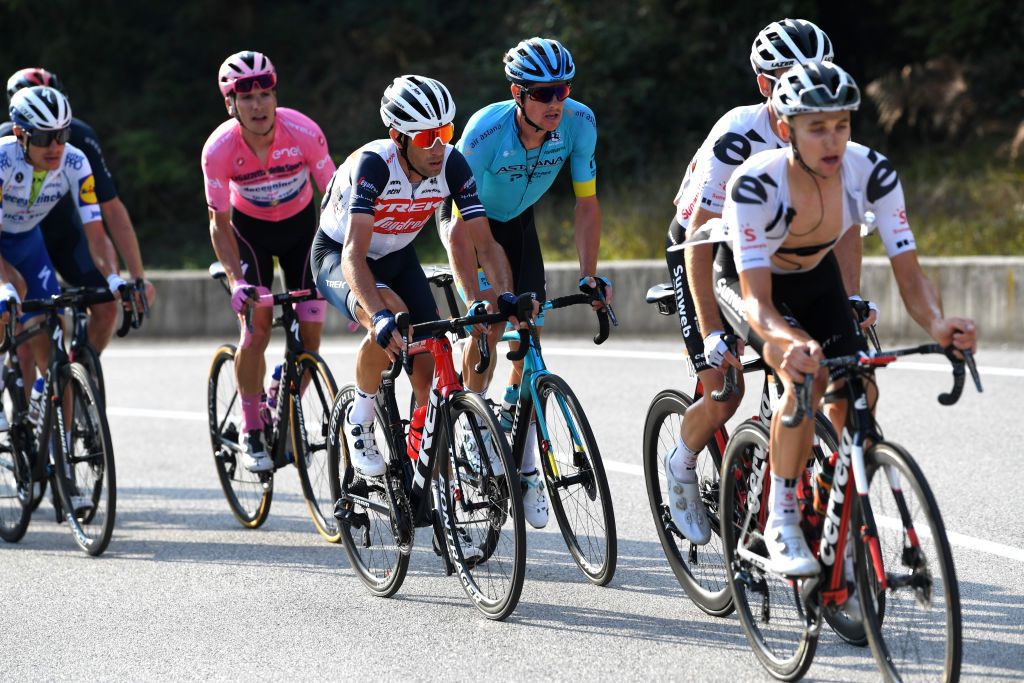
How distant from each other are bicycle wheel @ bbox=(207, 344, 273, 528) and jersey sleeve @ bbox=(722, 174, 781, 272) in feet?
12.0

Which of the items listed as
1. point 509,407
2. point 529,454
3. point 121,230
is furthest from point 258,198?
point 529,454

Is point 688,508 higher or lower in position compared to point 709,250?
lower

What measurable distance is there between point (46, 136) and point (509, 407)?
274cm

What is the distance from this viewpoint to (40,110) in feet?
23.2

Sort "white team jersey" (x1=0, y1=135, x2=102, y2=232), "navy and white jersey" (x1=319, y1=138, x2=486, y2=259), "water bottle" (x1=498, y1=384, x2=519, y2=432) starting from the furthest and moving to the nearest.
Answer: "white team jersey" (x1=0, y1=135, x2=102, y2=232)
"water bottle" (x1=498, y1=384, x2=519, y2=432)
"navy and white jersey" (x1=319, y1=138, x2=486, y2=259)

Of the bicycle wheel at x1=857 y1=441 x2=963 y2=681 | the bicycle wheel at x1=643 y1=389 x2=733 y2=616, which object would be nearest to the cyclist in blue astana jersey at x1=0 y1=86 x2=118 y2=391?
the bicycle wheel at x1=643 y1=389 x2=733 y2=616

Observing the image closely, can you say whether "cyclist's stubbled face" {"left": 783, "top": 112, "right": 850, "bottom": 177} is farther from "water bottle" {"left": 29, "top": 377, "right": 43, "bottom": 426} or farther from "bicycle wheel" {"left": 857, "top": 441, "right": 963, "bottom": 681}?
"water bottle" {"left": 29, "top": 377, "right": 43, "bottom": 426}

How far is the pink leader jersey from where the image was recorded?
24.3ft

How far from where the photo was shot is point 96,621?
6.07 meters

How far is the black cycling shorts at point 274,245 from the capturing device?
7.66 meters

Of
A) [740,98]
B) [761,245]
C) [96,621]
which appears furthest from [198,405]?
[740,98]

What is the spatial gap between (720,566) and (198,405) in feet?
19.5

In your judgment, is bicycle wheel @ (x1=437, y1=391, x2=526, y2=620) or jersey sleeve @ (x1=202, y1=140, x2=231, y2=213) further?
jersey sleeve @ (x1=202, y1=140, x2=231, y2=213)

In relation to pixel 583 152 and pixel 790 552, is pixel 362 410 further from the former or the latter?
pixel 790 552
